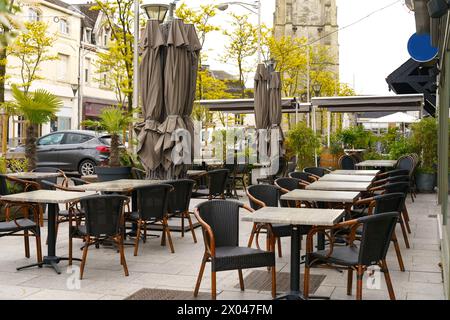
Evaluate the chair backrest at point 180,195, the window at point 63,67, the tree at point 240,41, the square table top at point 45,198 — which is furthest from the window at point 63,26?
the square table top at point 45,198

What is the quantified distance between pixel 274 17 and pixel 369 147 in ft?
171

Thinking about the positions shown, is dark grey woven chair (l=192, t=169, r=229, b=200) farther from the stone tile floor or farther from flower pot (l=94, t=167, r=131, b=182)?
the stone tile floor

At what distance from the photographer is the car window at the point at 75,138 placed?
64.7ft

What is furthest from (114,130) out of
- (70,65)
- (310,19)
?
(310,19)

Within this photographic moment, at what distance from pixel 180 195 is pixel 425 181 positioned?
9.71 meters

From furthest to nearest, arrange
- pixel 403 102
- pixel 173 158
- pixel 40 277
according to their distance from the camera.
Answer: pixel 403 102 → pixel 173 158 → pixel 40 277

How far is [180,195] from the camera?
819 cm

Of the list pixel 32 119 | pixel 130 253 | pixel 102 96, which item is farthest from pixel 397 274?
pixel 102 96

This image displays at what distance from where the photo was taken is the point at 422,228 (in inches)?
383

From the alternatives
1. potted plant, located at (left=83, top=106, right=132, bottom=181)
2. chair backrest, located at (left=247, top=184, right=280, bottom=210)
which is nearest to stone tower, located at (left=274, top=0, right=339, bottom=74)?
potted plant, located at (left=83, top=106, right=132, bottom=181)

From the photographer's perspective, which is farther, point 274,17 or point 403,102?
point 274,17

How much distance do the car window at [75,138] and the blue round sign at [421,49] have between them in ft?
40.5

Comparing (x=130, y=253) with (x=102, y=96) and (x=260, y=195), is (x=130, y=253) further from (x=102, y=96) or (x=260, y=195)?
(x=102, y=96)

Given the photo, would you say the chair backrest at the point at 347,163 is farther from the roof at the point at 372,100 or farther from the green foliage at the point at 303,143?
the roof at the point at 372,100
